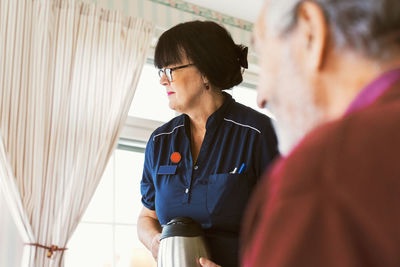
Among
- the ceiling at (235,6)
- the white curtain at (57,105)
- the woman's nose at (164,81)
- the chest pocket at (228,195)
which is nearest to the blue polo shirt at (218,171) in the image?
the chest pocket at (228,195)

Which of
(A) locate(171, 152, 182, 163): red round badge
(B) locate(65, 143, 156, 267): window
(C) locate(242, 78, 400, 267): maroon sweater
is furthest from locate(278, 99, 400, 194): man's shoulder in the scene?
(B) locate(65, 143, 156, 267): window

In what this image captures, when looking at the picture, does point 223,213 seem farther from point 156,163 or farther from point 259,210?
point 259,210

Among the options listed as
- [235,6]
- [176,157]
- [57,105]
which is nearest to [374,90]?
[176,157]

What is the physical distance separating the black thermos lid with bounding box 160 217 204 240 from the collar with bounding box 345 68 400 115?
4.18 feet

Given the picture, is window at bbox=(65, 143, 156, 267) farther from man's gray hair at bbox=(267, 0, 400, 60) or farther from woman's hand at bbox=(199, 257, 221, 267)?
man's gray hair at bbox=(267, 0, 400, 60)

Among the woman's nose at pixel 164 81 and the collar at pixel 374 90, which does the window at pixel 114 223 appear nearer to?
the woman's nose at pixel 164 81

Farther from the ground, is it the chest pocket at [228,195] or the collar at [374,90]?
the collar at [374,90]

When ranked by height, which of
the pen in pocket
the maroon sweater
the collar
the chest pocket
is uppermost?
the collar

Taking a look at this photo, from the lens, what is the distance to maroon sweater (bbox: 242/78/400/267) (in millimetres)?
430

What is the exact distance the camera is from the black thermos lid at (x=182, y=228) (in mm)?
1774

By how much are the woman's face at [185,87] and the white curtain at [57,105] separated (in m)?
1.00

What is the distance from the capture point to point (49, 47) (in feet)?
9.91

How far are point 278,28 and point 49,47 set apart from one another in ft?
8.15

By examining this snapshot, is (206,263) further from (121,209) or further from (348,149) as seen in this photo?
(121,209)
